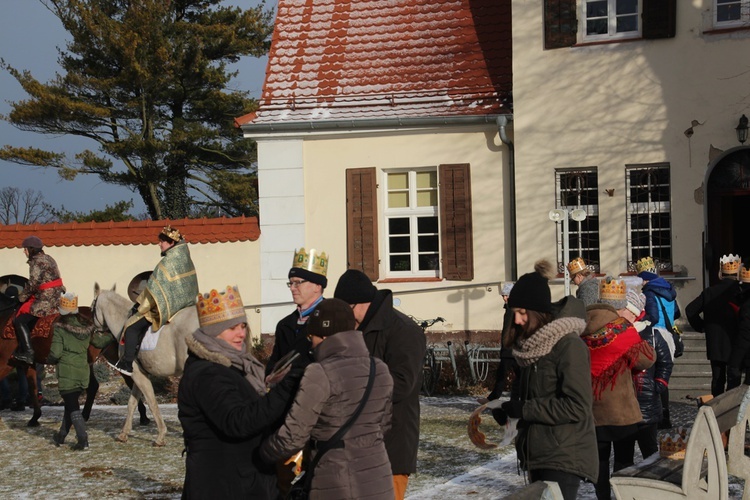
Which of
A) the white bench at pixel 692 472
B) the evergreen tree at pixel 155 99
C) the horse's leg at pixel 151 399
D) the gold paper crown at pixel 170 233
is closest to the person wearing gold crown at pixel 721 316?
the white bench at pixel 692 472

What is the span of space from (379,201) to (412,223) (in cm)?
69

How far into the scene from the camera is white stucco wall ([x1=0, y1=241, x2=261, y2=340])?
1936cm

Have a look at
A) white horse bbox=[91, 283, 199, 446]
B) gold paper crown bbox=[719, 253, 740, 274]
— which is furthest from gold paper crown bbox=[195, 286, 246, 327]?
gold paper crown bbox=[719, 253, 740, 274]

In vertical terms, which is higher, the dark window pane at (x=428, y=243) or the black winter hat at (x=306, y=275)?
the dark window pane at (x=428, y=243)

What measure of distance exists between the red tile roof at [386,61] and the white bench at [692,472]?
468 inches

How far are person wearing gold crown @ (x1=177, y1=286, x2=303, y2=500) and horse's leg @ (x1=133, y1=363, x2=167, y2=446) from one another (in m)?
7.09

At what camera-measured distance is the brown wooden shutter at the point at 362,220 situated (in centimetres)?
1911

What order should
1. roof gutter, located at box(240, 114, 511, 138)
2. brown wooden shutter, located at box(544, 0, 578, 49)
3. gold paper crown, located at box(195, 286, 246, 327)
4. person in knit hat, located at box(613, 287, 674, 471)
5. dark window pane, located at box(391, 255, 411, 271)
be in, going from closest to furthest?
gold paper crown, located at box(195, 286, 246, 327) < person in knit hat, located at box(613, 287, 674, 471) < brown wooden shutter, located at box(544, 0, 578, 49) < roof gutter, located at box(240, 114, 511, 138) < dark window pane, located at box(391, 255, 411, 271)

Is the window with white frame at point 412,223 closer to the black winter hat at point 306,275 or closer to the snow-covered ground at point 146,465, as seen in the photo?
the snow-covered ground at point 146,465

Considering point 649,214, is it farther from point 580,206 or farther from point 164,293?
point 164,293

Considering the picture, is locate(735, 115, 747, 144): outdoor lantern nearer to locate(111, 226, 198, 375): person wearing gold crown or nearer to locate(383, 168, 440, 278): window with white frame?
locate(383, 168, 440, 278): window with white frame

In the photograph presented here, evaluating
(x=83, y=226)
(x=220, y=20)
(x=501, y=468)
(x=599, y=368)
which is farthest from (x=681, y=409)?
(x=220, y=20)

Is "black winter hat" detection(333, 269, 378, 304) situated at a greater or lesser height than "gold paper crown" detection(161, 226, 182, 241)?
lesser

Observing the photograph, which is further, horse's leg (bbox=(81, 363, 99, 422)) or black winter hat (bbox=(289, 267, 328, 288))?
horse's leg (bbox=(81, 363, 99, 422))
